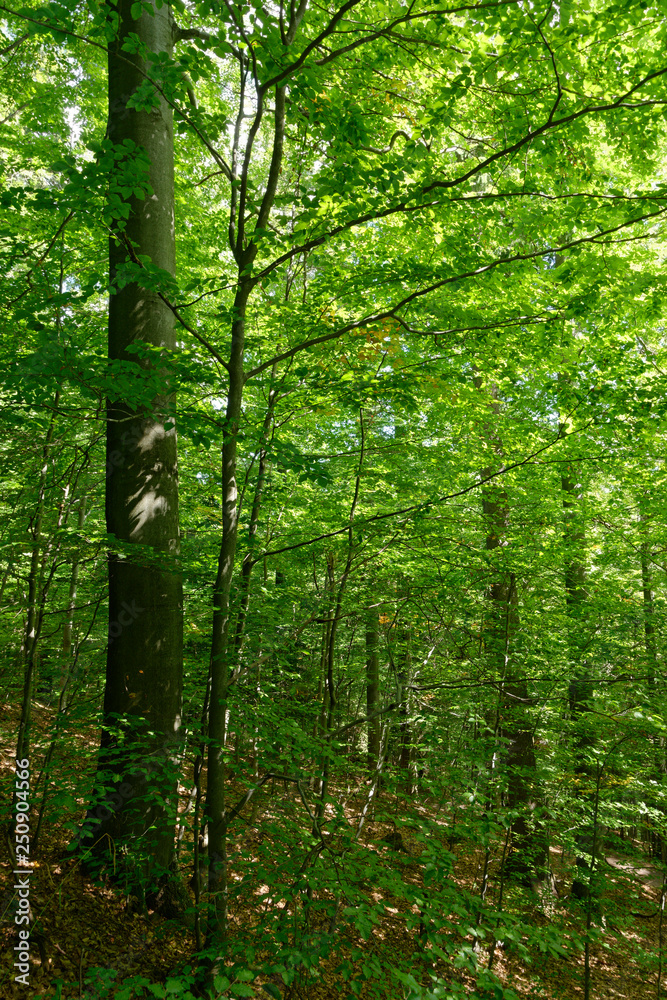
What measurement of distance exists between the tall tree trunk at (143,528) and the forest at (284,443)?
0.03 m

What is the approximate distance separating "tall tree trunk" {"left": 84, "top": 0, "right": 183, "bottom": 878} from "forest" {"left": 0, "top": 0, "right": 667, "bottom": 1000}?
1.0 inches

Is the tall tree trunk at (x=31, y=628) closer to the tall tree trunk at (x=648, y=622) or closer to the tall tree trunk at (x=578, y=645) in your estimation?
the tall tree trunk at (x=578, y=645)

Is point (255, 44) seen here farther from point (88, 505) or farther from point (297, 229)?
point (88, 505)

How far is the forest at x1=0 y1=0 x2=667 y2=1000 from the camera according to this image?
2.93 meters

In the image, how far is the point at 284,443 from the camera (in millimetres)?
3369

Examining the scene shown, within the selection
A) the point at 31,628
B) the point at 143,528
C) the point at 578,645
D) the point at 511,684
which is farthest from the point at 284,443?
the point at 578,645

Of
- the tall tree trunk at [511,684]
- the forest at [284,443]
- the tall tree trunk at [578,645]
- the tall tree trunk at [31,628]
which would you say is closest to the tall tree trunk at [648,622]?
the forest at [284,443]

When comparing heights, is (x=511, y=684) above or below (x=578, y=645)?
below

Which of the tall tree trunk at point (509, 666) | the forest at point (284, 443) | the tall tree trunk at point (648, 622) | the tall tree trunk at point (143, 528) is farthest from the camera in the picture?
the tall tree trunk at point (648, 622)

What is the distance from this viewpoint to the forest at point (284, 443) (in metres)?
2.93

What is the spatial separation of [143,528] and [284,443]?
4.46ft

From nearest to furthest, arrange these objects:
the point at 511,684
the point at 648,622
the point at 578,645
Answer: the point at 511,684 < the point at 578,645 < the point at 648,622

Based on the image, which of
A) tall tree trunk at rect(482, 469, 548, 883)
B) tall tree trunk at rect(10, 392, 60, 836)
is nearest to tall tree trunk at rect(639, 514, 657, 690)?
tall tree trunk at rect(482, 469, 548, 883)

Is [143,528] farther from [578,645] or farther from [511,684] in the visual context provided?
[578,645]
